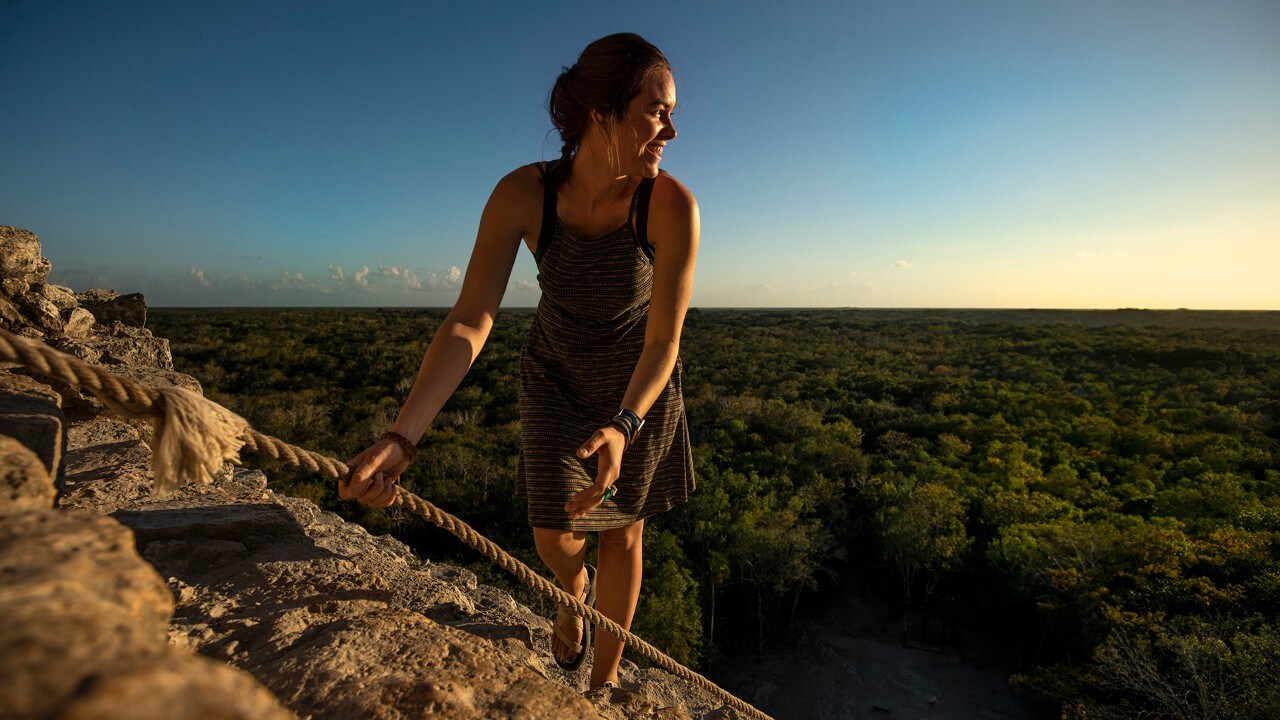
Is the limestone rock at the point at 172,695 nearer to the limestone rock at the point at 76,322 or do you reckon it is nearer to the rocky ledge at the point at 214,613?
the rocky ledge at the point at 214,613

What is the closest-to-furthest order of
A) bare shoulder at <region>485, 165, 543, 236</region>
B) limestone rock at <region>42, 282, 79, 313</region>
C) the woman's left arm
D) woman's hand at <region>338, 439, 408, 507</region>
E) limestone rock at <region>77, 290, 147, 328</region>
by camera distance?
woman's hand at <region>338, 439, 408, 507</region>
the woman's left arm
bare shoulder at <region>485, 165, 543, 236</region>
limestone rock at <region>42, 282, 79, 313</region>
limestone rock at <region>77, 290, 147, 328</region>

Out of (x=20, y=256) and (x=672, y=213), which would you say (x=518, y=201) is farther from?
(x=20, y=256)

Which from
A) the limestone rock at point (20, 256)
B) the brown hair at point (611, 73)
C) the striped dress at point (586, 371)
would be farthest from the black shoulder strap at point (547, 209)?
the limestone rock at point (20, 256)

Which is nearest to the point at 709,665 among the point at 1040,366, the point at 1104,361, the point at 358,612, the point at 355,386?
the point at 358,612

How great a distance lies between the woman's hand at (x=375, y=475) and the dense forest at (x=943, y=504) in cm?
1873

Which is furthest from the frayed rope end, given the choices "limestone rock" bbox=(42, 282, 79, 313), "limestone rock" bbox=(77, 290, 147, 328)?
"limestone rock" bbox=(77, 290, 147, 328)

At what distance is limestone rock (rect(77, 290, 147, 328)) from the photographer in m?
6.21

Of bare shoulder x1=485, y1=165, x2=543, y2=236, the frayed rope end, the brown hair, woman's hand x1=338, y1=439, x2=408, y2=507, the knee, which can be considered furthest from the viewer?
the knee

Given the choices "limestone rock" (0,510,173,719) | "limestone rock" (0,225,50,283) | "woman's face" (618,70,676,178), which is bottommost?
"limestone rock" (0,510,173,719)

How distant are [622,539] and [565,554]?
236 millimetres

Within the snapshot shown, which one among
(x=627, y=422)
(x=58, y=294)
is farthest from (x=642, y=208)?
(x=58, y=294)

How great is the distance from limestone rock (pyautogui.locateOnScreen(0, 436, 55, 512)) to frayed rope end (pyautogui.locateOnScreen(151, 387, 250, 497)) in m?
0.15

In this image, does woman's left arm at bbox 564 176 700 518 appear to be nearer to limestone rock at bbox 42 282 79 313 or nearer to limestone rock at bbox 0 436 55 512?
limestone rock at bbox 0 436 55 512

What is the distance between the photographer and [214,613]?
1.71m
